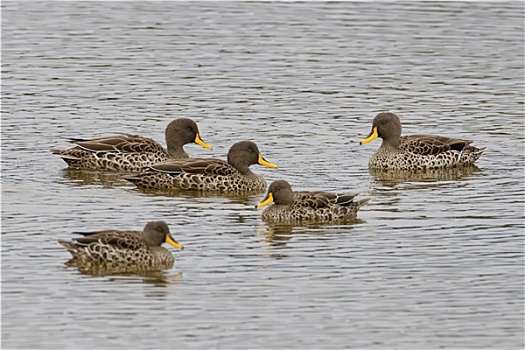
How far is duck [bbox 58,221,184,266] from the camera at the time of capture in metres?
→ 14.1

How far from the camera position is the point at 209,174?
18469 mm

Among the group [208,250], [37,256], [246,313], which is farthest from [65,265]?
[246,313]

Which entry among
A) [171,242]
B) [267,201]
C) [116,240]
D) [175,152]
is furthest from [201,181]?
[116,240]

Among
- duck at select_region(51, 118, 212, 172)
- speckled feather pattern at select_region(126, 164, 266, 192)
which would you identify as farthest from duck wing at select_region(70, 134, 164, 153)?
speckled feather pattern at select_region(126, 164, 266, 192)

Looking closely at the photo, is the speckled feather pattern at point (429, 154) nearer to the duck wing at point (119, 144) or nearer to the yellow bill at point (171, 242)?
the duck wing at point (119, 144)

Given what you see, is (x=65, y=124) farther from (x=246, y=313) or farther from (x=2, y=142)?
(x=246, y=313)

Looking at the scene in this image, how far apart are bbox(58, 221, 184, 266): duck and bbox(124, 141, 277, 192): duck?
164 inches

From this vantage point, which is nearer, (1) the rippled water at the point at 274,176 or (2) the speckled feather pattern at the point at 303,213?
(1) the rippled water at the point at 274,176

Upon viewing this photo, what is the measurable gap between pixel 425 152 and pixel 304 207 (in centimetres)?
446

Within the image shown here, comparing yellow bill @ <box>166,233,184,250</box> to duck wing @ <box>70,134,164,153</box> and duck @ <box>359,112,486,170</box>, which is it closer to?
duck wing @ <box>70,134,164,153</box>

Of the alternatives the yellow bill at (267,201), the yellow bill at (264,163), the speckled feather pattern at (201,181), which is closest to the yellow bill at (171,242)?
the yellow bill at (267,201)

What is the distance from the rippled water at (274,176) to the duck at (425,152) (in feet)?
0.80

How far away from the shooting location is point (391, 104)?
24.1 metres

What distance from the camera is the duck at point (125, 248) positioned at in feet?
46.3
